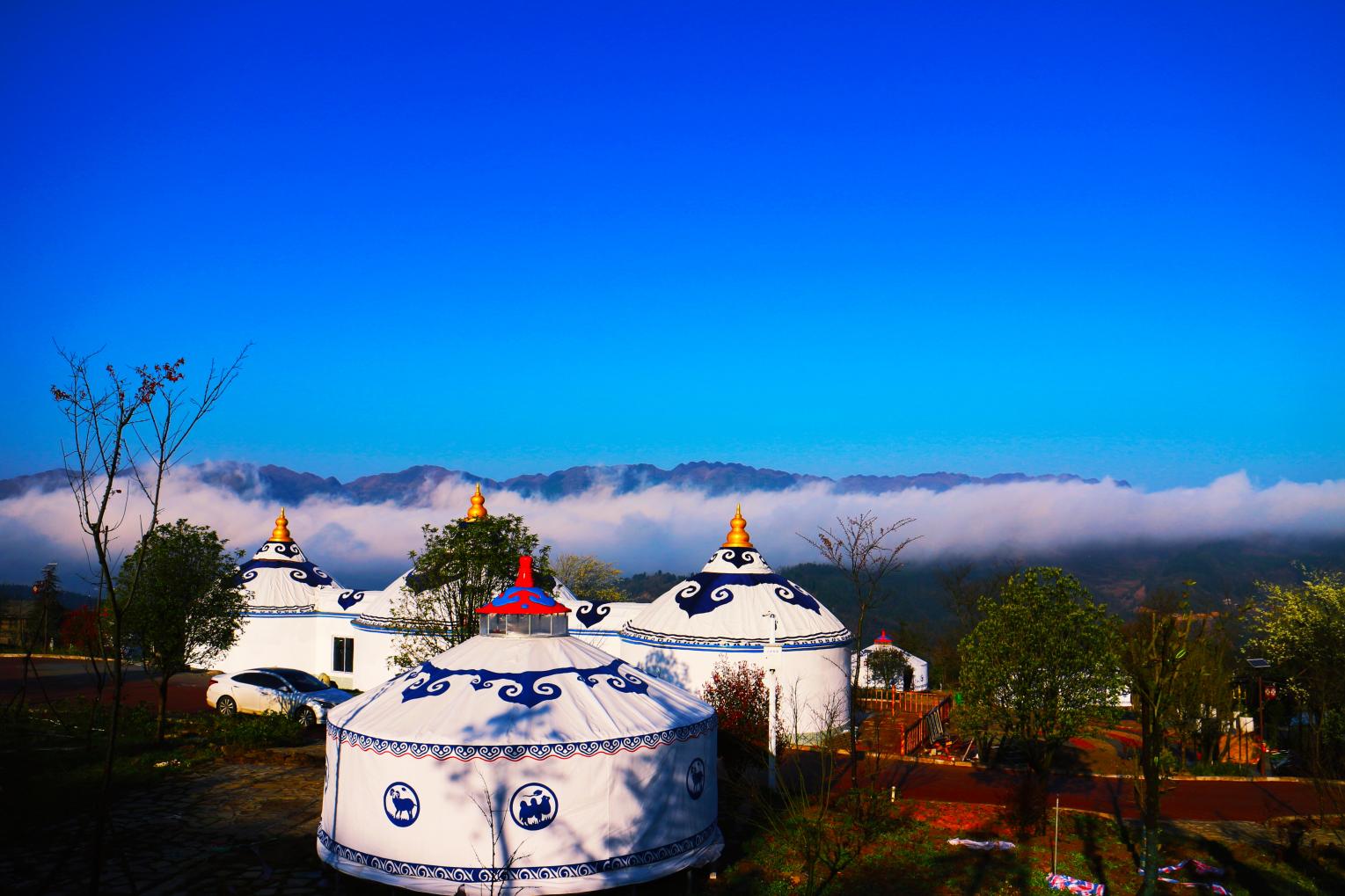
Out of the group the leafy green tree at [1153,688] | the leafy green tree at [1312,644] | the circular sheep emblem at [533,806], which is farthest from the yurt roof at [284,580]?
the leafy green tree at [1312,644]

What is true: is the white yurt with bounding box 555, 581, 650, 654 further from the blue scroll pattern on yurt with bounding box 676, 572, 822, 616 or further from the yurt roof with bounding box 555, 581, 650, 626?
the blue scroll pattern on yurt with bounding box 676, 572, 822, 616

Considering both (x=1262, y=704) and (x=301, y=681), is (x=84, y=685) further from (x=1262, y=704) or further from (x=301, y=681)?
(x=1262, y=704)

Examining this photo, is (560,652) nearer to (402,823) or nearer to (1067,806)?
(402,823)

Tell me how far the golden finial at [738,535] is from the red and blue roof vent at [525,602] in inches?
465

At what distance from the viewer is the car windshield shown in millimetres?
20969

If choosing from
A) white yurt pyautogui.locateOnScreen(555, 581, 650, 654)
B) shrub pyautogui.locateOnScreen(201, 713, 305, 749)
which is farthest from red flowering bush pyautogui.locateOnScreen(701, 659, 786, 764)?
shrub pyautogui.locateOnScreen(201, 713, 305, 749)

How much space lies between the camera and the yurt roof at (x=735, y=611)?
2059 centimetres

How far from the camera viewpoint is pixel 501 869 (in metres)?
9.62

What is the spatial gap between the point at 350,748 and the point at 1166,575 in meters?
137

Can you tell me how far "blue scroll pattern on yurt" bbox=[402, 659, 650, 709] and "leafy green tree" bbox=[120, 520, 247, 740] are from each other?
29.5 ft

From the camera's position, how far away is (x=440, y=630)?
17.7 m

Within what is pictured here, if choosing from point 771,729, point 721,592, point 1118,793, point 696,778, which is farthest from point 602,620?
point 696,778

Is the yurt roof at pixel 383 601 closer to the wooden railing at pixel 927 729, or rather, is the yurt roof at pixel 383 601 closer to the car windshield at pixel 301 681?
the car windshield at pixel 301 681

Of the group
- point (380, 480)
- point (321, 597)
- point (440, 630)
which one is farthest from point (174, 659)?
point (380, 480)
